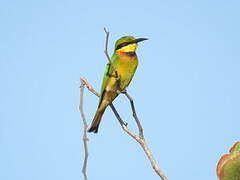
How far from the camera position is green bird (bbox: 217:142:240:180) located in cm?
161

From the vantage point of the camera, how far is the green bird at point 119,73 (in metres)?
5.07

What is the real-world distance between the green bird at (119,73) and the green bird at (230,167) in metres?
3.29

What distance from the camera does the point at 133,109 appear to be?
106 inches

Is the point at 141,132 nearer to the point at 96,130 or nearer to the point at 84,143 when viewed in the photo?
the point at 84,143

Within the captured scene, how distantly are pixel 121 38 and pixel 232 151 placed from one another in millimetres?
3982

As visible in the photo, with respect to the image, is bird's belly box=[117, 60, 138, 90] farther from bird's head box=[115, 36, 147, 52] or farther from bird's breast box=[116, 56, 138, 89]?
bird's head box=[115, 36, 147, 52]

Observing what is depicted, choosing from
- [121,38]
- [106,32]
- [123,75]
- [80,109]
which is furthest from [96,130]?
[80,109]

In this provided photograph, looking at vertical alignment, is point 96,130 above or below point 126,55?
below

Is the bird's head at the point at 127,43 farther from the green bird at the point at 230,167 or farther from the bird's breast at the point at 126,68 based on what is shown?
the green bird at the point at 230,167

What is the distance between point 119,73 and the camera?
5.34m

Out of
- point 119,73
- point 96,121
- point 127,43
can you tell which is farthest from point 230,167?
point 127,43

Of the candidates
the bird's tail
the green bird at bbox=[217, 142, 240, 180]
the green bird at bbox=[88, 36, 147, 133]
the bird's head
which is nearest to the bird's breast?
the green bird at bbox=[88, 36, 147, 133]

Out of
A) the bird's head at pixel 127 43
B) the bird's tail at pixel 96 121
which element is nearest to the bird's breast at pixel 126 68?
the bird's head at pixel 127 43

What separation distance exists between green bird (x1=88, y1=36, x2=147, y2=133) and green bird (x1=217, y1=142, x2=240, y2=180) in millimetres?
3293
